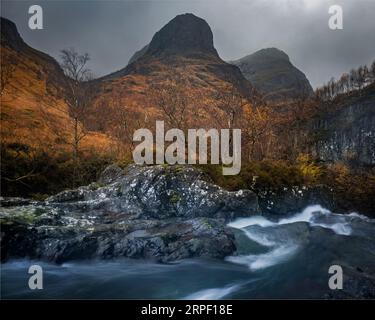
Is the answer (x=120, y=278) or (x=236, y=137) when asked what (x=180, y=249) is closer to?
(x=120, y=278)

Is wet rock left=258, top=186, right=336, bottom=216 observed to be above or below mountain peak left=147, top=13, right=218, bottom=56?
below

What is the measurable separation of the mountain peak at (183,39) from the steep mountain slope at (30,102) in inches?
2332

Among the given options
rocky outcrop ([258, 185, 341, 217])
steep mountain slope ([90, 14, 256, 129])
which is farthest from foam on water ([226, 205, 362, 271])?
steep mountain slope ([90, 14, 256, 129])

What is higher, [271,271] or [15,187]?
[15,187]

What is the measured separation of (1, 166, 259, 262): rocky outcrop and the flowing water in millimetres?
354

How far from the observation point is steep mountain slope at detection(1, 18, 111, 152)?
25797 millimetres

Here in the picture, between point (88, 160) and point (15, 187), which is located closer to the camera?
point (15, 187)

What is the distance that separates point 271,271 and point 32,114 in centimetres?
4477

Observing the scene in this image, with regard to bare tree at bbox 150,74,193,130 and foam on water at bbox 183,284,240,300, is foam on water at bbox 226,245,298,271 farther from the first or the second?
bare tree at bbox 150,74,193,130

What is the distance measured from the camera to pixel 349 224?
15.9 metres

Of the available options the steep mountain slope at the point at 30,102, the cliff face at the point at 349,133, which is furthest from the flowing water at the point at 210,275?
the cliff face at the point at 349,133

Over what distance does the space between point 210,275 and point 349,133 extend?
52.4 m

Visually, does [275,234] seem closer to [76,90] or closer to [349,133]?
[76,90]
